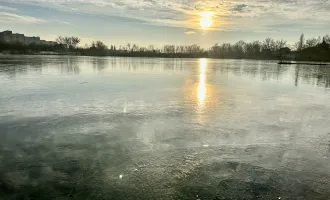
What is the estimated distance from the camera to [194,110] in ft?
29.1

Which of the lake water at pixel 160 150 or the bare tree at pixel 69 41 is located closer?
the lake water at pixel 160 150

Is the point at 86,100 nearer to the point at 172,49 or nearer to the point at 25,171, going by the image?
the point at 25,171

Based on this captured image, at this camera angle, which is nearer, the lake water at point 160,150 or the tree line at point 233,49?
the lake water at point 160,150

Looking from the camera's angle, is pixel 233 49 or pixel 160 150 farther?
pixel 233 49

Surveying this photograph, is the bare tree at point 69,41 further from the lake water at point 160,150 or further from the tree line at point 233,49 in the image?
the lake water at point 160,150

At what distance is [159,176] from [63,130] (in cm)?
319

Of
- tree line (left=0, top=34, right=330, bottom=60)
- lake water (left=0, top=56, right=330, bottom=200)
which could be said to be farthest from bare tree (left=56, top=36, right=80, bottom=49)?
lake water (left=0, top=56, right=330, bottom=200)

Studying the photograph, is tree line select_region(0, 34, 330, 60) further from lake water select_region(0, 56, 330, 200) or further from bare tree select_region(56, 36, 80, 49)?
lake water select_region(0, 56, 330, 200)

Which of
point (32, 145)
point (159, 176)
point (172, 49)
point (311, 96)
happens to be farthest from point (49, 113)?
point (172, 49)

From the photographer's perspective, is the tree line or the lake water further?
the tree line

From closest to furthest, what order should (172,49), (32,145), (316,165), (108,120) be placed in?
1. (316,165)
2. (32,145)
3. (108,120)
4. (172,49)

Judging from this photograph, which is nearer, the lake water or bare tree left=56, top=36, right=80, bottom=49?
the lake water

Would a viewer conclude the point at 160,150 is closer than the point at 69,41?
Yes

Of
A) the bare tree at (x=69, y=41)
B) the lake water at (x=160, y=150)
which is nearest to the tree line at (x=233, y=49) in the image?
the bare tree at (x=69, y=41)
